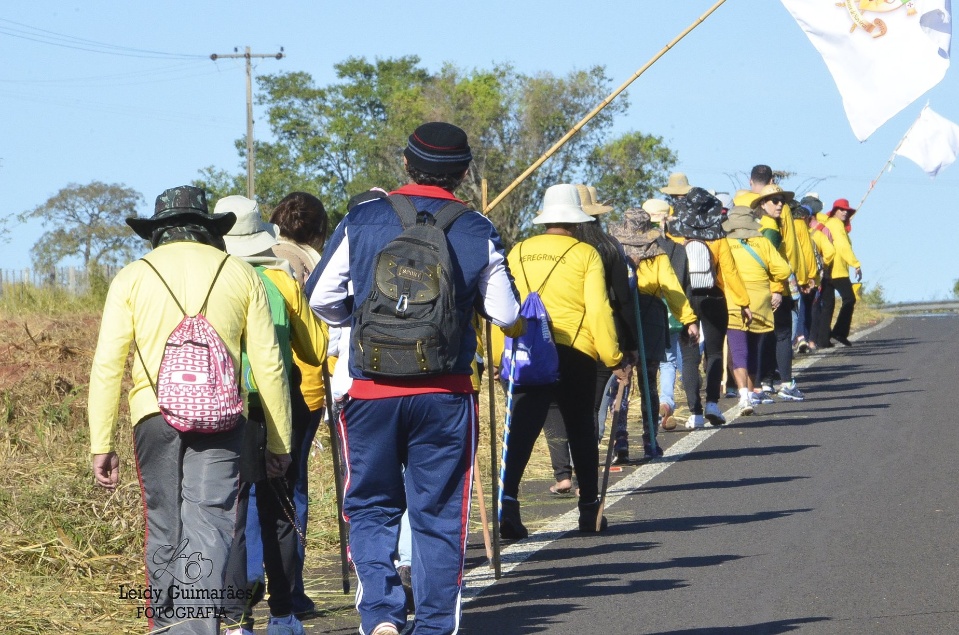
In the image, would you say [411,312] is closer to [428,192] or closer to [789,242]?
[428,192]

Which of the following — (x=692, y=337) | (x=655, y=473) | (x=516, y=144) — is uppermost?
(x=516, y=144)

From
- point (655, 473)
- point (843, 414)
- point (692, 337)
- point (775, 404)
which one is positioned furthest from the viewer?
point (775, 404)

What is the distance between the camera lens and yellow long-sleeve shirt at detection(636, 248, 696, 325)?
12094 millimetres

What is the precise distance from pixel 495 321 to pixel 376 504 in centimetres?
82

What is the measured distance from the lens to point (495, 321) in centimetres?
584

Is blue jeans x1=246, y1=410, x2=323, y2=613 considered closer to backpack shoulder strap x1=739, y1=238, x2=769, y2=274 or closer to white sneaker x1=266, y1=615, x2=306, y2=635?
white sneaker x1=266, y1=615, x2=306, y2=635

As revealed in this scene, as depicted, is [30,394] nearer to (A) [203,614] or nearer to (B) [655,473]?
(B) [655,473]

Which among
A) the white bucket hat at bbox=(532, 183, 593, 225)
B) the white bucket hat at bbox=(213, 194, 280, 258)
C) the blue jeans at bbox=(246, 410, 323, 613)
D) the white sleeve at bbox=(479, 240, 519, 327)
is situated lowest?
the blue jeans at bbox=(246, 410, 323, 613)

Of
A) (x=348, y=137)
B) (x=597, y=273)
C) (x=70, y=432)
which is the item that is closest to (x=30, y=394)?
(x=70, y=432)

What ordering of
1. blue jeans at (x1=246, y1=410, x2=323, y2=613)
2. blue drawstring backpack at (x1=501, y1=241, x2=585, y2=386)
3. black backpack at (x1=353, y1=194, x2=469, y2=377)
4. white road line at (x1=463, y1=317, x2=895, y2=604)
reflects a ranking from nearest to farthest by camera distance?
black backpack at (x1=353, y1=194, x2=469, y2=377)
blue jeans at (x1=246, y1=410, x2=323, y2=613)
white road line at (x1=463, y1=317, x2=895, y2=604)
blue drawstring backpack at (x1=501, y1=241, x2=585, y2=386)

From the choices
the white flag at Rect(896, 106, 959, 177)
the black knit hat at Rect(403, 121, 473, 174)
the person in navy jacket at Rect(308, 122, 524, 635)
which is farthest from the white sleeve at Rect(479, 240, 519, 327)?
the white flag at Rect(896, 106, 959, 177)

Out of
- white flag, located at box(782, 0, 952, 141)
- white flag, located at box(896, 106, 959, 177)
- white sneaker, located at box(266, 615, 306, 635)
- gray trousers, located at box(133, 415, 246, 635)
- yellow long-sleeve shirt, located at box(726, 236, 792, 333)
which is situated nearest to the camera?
gray trousers, located at box(133, 415, 246, 635)

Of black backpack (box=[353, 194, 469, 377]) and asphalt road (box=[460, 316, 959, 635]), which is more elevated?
black backpack (box=[353, 194, 469, 377])

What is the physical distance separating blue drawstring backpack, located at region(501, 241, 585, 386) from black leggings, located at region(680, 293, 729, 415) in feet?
18.1
